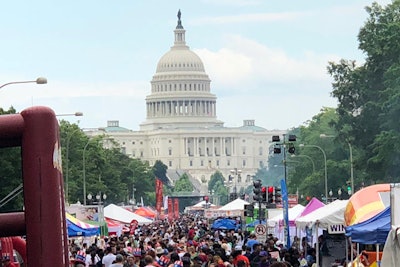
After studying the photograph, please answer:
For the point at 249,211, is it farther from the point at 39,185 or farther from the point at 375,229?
the point at 39,185

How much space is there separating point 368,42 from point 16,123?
7528 centimetres

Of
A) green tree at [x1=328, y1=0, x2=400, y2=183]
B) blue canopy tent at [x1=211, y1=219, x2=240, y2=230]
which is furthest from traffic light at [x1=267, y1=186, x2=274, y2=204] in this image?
green tree at [x1=328, y1=0, x2=400, y2=183]

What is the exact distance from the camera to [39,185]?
21.7 feet

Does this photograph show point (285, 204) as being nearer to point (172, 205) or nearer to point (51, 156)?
point (51, 156)

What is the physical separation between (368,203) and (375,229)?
1.60 m

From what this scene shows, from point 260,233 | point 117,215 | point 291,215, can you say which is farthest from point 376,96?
point 260,233

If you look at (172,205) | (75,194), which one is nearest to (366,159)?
(75,194)

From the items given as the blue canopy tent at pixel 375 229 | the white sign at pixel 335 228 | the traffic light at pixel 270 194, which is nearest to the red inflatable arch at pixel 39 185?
the blue canopy tent at pixel 375 229

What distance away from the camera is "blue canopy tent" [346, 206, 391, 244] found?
15398 millimetres

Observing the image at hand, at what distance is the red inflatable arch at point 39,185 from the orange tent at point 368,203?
31.0 feet

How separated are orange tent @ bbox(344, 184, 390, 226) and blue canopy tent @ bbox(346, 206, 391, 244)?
0.72 ft

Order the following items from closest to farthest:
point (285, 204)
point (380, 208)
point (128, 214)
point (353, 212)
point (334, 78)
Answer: point (380, 208), point (353, 212), point (285, 204), point (128, 214), point (334, 78)

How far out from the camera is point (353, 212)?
17.5 m

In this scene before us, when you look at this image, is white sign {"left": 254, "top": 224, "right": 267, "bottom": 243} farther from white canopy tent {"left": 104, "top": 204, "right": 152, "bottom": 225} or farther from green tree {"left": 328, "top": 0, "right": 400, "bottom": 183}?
green tree {"left": 328, "top": 0, "right": 400, "bottom": 183}
